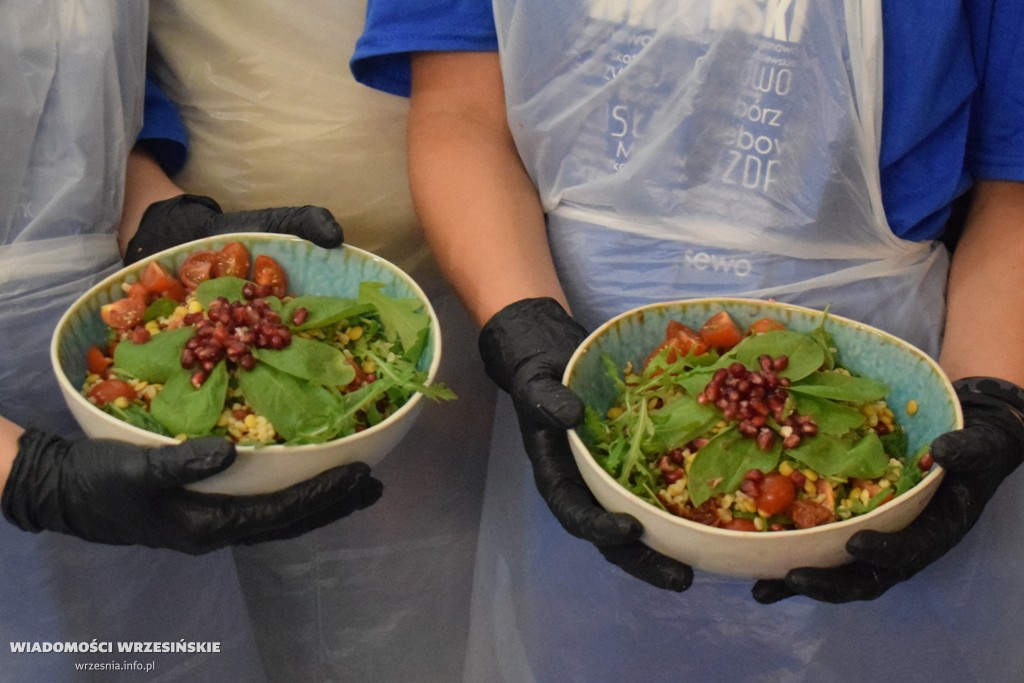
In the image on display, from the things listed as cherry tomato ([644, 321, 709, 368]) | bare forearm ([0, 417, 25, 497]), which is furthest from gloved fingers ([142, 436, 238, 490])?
cherry tomato ([644, 321, 709, 368])

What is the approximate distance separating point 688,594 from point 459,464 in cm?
38

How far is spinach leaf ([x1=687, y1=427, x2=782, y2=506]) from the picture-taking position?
2.34 ft

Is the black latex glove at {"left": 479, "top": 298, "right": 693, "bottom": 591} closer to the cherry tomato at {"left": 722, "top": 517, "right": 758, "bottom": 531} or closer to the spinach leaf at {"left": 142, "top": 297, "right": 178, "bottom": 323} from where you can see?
the cherry tomato at {"left": 722, "top": 517, "right": 758, "bottom": 531}

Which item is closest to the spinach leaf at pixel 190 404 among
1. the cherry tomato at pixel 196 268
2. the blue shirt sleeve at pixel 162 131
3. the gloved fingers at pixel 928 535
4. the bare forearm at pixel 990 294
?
the cherry tomato at pixel 196 268

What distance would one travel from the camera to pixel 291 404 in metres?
0.75

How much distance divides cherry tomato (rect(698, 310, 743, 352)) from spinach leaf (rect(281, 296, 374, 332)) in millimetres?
274

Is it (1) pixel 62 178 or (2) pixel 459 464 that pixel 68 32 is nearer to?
(1) pixel 62 178

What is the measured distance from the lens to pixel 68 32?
861mm

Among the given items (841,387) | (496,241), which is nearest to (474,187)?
(496,241)

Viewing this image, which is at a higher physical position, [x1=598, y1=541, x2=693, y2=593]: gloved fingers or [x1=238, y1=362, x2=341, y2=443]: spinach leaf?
[x1=238, y1=362, x2=341, y2=443]: spinach leaf

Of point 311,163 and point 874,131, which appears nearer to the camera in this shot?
point 874,131

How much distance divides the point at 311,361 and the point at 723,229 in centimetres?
37

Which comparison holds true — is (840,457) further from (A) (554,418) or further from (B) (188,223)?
(B) (188,223)

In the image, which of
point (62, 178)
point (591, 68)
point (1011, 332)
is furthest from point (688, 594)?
point (62, 178)
